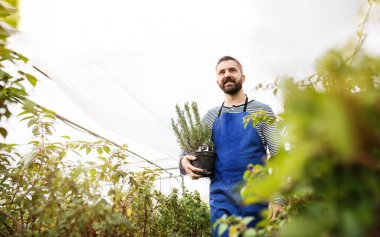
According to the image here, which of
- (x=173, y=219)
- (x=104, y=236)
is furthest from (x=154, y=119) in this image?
(x=104, y=236)

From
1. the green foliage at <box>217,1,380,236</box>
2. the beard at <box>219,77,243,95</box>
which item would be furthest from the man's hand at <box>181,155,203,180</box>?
the green foliage at <box>217,1,380,236</box>

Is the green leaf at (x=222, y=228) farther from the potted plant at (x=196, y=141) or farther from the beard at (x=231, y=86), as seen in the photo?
the beard at (x=231, y=86)

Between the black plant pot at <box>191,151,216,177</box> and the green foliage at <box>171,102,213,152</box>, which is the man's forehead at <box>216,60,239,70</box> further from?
the black plant pot at <box>191,151,216,177</box>

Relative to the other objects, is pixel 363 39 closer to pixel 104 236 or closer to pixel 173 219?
pixel 104 236

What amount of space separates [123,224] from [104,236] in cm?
17

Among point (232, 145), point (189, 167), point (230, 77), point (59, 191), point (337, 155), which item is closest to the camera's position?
point (337, 155)

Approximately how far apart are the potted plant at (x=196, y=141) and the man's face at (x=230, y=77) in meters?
0.50

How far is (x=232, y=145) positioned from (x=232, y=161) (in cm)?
15

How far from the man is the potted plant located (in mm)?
64

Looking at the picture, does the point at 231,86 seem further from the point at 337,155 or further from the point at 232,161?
the point at 337,155

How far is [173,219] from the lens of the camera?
3793 millimetres

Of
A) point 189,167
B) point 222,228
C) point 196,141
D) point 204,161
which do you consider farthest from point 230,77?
point 222,228

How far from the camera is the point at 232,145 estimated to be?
2.38 meters

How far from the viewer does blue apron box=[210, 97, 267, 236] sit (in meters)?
2.12
